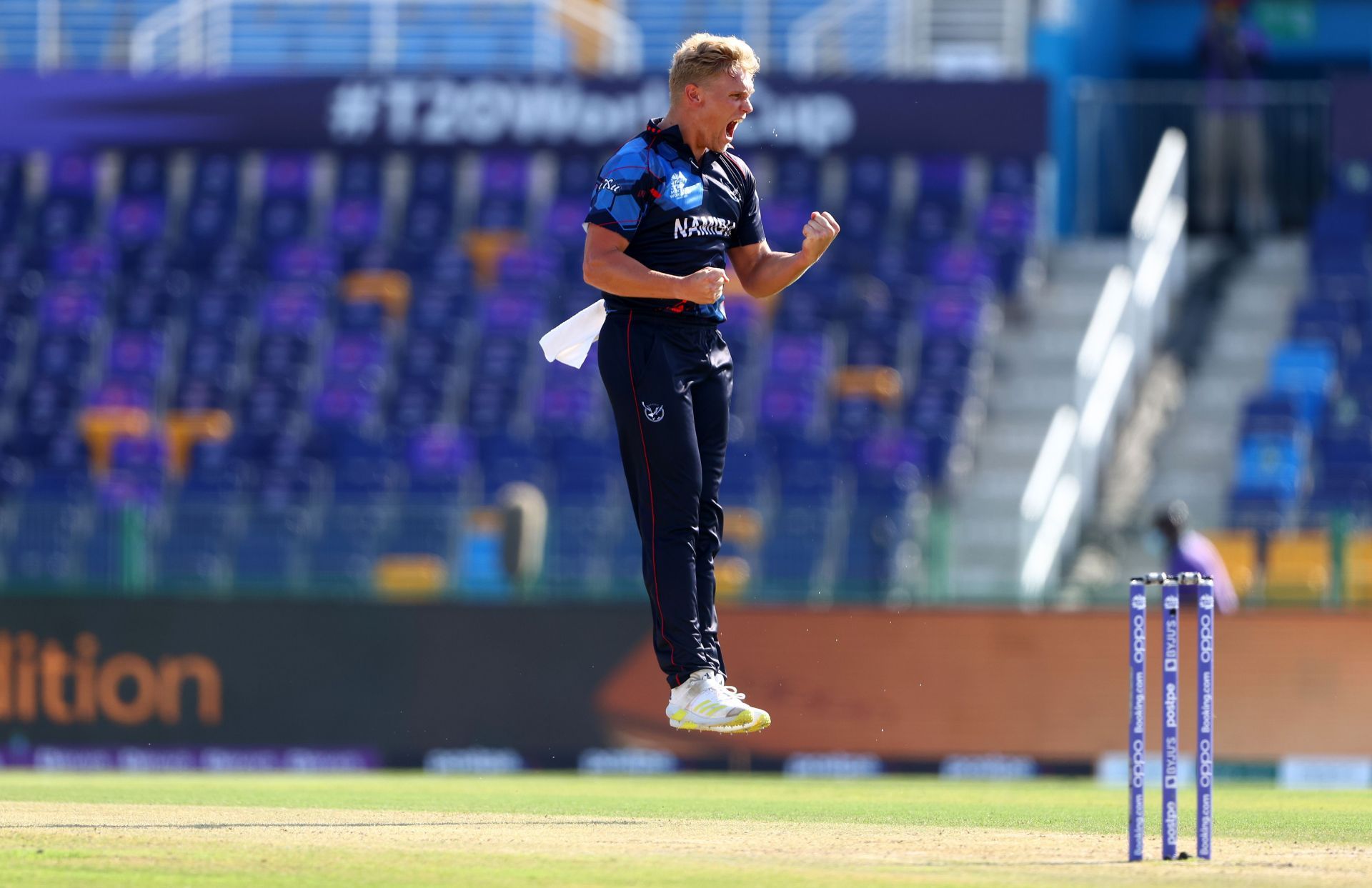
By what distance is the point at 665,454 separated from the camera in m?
7.88

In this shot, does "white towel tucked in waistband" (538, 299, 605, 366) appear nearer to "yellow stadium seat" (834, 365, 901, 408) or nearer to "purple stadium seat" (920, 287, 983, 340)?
"yellow stadium seat" (834, 365, 901, 408)

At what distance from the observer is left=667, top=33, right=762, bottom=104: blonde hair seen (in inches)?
312

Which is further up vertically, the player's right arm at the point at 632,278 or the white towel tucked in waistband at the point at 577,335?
the player's right arm at the point at 632,278

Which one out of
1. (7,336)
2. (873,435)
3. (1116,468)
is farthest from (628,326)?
(7,336)

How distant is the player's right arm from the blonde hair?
61cm

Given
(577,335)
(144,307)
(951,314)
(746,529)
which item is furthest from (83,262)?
(577,335)

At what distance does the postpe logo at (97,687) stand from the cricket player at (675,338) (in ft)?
31.3

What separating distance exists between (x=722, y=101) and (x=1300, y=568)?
9783 mm

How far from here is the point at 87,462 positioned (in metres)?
21.1

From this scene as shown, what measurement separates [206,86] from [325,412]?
15.2ft

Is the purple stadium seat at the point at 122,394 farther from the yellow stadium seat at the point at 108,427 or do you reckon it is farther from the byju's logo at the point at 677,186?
the byju's logo at the point at 677,186

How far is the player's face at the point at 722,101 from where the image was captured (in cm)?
792

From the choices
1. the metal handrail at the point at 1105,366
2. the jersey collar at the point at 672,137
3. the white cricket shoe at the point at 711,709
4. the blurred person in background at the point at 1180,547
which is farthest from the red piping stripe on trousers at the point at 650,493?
the metal handrail at the point at 1105,366

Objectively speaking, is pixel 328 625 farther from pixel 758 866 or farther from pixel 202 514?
pixel 758 866
